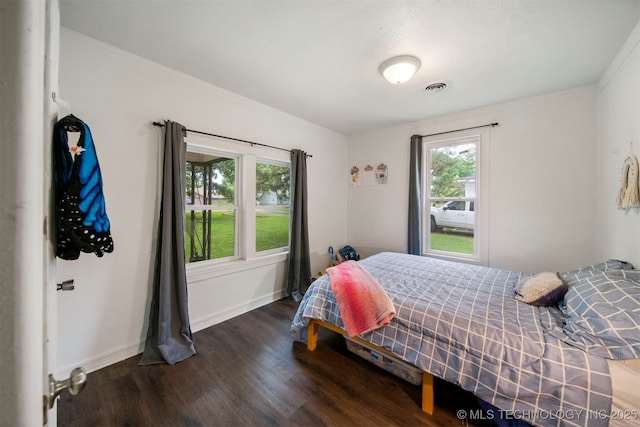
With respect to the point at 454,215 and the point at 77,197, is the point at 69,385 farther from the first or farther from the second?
the point at 454,215

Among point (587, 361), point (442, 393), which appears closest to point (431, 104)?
point (587, 361)

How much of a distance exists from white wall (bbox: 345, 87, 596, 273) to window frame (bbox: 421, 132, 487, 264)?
0.18 ft

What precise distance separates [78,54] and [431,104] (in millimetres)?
3261

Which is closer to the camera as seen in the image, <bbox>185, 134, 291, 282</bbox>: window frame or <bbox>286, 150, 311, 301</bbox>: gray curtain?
<bbox>185, 134, 291, 282</bbox>: window frame

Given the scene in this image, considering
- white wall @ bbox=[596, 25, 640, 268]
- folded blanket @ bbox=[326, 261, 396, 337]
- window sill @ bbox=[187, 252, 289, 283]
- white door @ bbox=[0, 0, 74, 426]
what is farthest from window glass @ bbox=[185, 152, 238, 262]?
white wall @ bbox=[596, 25, 640, 268]

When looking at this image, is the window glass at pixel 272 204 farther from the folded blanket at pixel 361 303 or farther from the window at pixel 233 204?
the folded blanket at pixel 361 303

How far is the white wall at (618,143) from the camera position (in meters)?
1.67

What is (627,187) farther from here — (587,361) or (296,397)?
(296,397)

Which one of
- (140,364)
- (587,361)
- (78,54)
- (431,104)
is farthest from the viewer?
(431,104)

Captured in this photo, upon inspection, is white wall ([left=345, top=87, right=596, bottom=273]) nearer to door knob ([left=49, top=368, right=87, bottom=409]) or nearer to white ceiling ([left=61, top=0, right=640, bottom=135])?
white ceiling ([left=61, top=0, right=640, bottom=135])

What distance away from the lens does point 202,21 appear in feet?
5.23

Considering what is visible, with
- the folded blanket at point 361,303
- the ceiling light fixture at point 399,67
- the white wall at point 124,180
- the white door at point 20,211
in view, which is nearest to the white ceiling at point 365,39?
the ceiling light fixture at point 399,67

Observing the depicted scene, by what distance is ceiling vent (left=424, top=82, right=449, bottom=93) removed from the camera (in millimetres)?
2348

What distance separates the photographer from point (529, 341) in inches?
50.7
